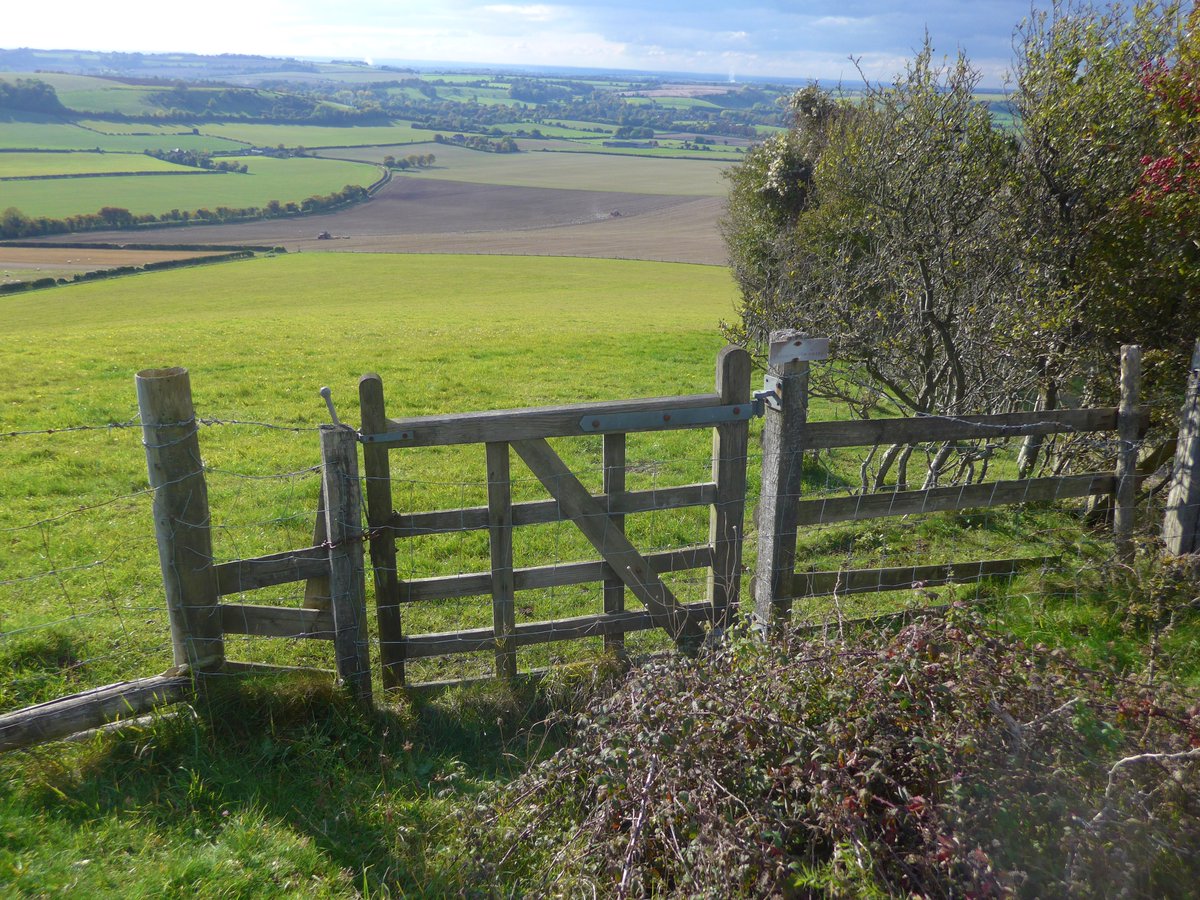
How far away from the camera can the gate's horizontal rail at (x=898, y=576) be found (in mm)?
5836

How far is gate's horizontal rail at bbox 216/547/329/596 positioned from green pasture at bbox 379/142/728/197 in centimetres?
10321

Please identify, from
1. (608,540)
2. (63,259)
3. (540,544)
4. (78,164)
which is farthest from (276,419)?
(78,164)

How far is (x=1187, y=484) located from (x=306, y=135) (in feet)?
642

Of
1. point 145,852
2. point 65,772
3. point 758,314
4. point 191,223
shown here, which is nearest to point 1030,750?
point 145,852

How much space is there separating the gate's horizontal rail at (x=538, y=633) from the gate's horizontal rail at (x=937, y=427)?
1469mm

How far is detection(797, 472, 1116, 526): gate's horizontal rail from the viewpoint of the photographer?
222 inches

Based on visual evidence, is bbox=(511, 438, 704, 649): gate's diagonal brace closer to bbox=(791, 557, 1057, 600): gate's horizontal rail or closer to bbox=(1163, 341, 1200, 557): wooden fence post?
bbox=(791, 557, 1057, 600): gate's horizontal rail

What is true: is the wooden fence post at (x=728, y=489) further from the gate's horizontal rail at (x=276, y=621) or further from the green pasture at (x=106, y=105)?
the green pasture at (x=106, y=105)

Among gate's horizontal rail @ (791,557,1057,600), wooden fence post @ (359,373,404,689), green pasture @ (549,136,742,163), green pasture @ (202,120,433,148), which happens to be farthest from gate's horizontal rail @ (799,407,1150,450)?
green pasture @ (202,120,433,148)

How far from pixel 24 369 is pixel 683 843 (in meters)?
18.1

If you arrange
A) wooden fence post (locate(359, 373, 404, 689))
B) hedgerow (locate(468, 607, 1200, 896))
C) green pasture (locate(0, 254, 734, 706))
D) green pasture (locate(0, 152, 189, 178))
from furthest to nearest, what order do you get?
green pasture (locate(0, 152, 189, 178))
green pasture (locate(0, 254, 734, 706))
wooden fence post (locate(359, 373, 404, 689))
hedgerow (locate(468, 607, 1200, 896))

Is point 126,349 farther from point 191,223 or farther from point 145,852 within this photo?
point 191,223

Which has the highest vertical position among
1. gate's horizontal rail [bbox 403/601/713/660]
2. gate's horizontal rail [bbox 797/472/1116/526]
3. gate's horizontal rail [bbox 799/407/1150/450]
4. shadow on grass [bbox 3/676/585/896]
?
gate's horizontal rail [bbox 799/407/1150/450]

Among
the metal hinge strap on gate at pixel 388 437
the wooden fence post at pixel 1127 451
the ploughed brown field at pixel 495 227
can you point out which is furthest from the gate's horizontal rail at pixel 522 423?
the ploughed brown field at pixel 495 227
